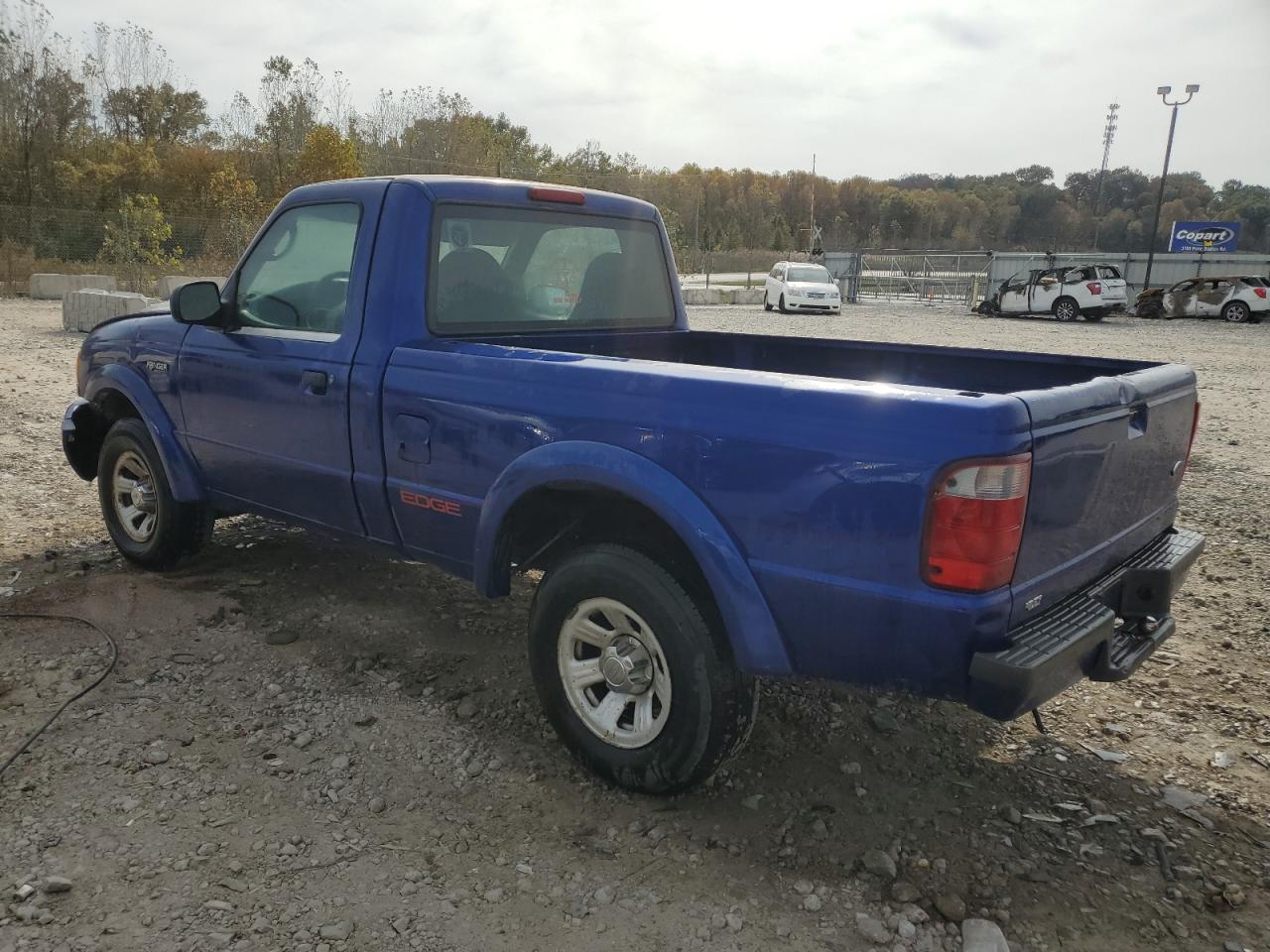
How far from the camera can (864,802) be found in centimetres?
306

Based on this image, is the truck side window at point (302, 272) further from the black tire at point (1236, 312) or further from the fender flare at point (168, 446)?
the black tire at point (1236, 312)

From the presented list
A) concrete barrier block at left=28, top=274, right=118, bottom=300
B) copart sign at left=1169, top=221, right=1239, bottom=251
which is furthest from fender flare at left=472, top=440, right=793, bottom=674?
copart sign at left=1169, top=221, right=1239, bottom=251

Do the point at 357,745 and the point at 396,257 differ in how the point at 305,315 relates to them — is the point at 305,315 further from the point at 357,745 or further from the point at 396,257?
the point at 357,745

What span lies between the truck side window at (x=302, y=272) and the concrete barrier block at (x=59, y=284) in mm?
22622

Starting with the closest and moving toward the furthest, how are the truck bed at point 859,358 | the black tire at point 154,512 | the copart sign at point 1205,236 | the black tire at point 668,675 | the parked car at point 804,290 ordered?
the black tire at point 668,675 → the truck bed at point 859,358 → the black tire at point 154,512 → the parked car at point 804,290 → the copart sign at point 1205,236

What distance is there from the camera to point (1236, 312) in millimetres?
27516

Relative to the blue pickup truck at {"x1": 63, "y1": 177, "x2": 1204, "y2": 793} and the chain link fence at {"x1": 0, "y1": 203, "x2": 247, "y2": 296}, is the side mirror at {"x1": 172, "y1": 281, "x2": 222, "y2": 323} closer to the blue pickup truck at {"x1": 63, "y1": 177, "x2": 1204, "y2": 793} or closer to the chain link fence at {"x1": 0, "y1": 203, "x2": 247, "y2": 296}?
the blue pickup truck at {"x1": 63, "y1": 177, "x2": 1204, "y2": 793}

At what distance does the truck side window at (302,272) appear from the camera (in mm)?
3865

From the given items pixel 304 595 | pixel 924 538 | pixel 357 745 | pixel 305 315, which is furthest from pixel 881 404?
pixel 304 595

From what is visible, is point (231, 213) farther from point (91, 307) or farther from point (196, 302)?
point (196, 302)

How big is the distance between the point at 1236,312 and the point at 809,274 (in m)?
12.7

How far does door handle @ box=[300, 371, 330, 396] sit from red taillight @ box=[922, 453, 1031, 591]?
249cm

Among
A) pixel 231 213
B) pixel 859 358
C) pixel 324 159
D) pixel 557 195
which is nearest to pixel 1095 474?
pixel 859 358

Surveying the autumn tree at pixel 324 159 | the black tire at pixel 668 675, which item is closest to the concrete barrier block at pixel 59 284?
the autumn tree at pixel 324 159
